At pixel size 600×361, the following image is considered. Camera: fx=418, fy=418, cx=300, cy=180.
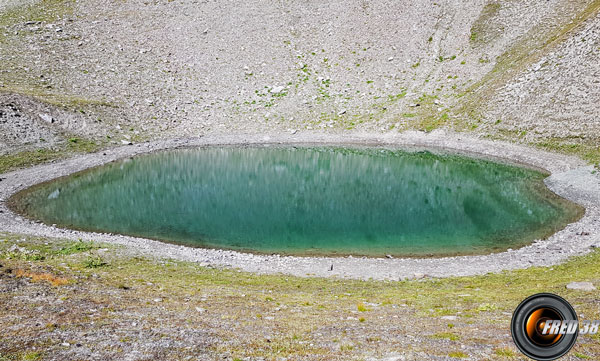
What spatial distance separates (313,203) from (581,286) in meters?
23.5

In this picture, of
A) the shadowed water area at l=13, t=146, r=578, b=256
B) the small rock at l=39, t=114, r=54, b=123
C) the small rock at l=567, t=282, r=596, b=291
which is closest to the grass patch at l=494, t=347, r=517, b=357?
the small rock at l=567, t=282, r=596, b=291

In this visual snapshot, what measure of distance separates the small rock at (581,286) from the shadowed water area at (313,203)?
9331mm

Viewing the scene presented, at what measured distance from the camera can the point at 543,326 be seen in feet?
31.3

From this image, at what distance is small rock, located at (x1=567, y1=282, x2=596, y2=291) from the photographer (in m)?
17.1

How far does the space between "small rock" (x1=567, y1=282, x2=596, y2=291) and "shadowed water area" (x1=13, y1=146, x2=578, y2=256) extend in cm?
933

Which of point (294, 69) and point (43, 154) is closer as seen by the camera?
point (43, 154)

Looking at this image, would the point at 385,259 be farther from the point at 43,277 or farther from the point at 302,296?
the point at 43,277

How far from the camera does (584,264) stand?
22.7m

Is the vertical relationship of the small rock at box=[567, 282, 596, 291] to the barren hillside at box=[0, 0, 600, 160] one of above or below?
below

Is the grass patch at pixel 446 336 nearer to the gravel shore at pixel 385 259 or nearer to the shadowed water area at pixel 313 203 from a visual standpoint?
the gravel shore at pixel 385 259

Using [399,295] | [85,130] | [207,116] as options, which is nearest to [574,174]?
[399,295]

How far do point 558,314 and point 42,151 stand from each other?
50.2m

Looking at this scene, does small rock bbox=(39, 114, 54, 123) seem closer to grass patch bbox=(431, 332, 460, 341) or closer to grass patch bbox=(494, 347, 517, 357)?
grass patch bbox=(431, 332, 460, 341)

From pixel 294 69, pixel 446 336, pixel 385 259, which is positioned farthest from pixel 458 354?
pixel 294 69
